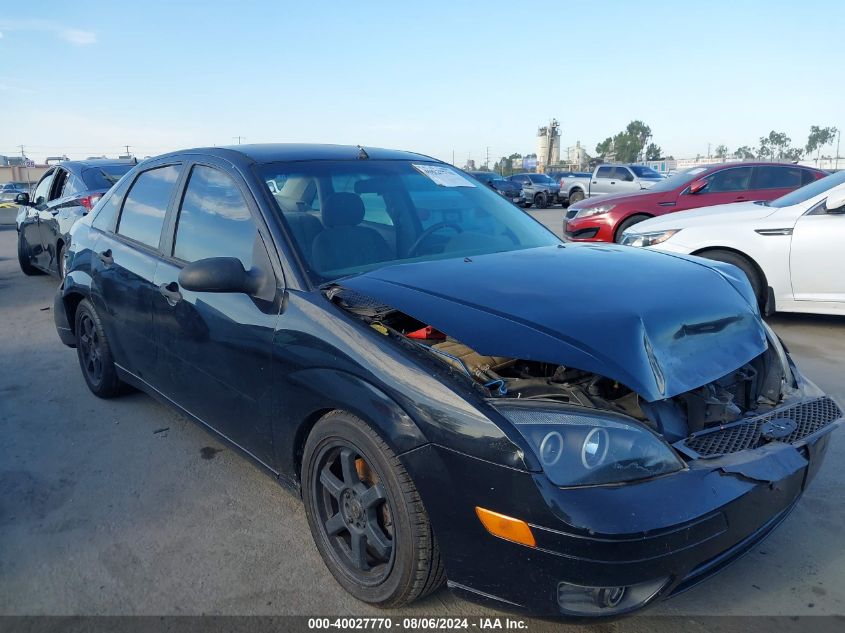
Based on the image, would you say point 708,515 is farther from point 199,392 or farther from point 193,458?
point 193,458

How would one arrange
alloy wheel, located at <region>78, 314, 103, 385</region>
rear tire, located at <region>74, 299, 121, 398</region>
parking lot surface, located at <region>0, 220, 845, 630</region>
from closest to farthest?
parking lot surface, located at <region>0, 220, 845, 630</region>, rear tire, located at <region>74, 299, 121, 398</region>, alloy wheel, located at <region>78, 314, 103, 385</region>

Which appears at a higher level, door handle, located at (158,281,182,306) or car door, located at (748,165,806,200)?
car door, located at (748,165,806,200)

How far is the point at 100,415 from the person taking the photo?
14.6ft

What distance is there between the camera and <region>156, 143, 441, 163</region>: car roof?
333cm

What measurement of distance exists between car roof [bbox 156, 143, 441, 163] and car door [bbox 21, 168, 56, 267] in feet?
20.2

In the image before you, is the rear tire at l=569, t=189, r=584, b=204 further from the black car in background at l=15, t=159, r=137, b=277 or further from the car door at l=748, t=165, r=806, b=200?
the black car in background at l=15, t=159, r=137, b=277

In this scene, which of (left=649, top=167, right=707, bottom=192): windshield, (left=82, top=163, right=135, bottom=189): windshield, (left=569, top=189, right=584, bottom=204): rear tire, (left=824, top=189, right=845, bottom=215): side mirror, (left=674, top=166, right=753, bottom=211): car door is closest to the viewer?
(left=824, top=189, right=845, bottom=215): side mirror

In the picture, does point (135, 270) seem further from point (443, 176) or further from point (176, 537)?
point (443, 176)

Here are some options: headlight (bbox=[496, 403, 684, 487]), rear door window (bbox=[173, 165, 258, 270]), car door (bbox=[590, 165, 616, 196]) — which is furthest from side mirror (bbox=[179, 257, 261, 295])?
car door (bbox=[590, 165, 616, 196])

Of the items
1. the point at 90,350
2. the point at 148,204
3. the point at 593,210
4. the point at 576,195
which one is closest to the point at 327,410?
the point at 148,204

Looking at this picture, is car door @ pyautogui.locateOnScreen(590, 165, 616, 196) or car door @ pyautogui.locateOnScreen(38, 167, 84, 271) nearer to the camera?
car door @ pyautogui.locateOnScreen(38, 167, 84, 271)

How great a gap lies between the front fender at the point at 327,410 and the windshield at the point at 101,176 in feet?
21.6

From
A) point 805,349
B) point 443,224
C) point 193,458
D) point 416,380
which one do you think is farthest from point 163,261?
point 805,349

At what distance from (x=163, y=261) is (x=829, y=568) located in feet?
10.9
